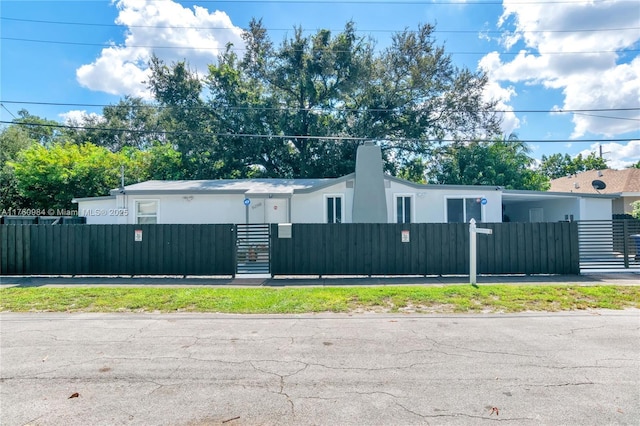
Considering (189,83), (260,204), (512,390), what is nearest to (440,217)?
(260,204)

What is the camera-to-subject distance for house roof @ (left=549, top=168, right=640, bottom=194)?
68.0ft

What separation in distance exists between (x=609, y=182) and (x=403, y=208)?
16.5m

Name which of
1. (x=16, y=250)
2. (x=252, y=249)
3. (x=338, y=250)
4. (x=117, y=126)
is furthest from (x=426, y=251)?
(x=117, y=126)

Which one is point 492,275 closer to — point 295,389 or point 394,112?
point 295,389

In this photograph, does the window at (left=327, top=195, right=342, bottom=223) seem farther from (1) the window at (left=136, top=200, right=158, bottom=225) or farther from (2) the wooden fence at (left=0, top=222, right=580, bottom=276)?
(1) the window at (left=136, top=200, right=158, bottom=225)

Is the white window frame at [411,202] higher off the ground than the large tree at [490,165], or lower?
lower

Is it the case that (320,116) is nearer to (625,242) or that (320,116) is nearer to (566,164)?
(625,242)

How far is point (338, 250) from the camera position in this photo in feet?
34.0

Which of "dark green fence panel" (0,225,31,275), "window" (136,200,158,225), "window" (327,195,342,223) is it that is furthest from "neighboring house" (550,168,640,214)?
"dark green fence panel" (0,225,31,275)

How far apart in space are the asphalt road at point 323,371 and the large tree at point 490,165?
2090 cm

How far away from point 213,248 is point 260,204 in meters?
5.10

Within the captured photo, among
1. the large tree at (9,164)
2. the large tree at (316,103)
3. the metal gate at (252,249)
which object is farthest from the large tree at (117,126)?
the metal gate at (252,249)

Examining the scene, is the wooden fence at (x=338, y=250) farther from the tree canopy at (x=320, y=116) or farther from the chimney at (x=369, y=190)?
the tree canopy at (x=320, y=116)

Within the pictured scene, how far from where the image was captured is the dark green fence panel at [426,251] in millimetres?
10289
